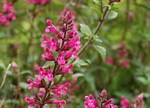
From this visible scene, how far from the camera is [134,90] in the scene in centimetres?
526

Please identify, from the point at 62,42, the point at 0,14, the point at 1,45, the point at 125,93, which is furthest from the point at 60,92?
the point at 1,45

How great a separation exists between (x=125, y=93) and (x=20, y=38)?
1.55 m

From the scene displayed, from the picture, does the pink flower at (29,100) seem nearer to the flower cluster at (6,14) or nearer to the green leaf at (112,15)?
the green leaf at (112,15)

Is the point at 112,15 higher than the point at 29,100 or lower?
higher

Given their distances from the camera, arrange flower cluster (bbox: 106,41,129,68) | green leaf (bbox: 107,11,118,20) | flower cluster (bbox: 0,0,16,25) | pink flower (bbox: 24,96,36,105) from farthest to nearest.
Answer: flower cluster (bbox: 106,41,129,68), flower cluster (bbox: 0,0,16,25), green leaf (bbox: 107,11,118,20), pink flower (bbox: 24,96,36,105)

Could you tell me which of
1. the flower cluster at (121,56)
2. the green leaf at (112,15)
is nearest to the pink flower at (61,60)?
the green leaf at (112,15)

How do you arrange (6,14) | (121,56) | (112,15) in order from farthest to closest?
(121,56) < (6,14) < (112,15)

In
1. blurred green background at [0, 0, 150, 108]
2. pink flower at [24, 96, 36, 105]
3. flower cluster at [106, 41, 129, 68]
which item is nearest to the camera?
pink flower at [24, 96, 36, 105]

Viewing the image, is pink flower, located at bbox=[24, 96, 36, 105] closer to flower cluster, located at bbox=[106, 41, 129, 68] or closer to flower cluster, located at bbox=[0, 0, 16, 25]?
flower cluster, located at bbox=[0, 0, 16, 25]

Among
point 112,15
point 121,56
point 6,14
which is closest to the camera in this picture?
point 112,15

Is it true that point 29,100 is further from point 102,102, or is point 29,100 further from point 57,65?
point 102,102

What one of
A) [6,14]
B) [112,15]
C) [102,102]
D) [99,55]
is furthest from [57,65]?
[99,55]

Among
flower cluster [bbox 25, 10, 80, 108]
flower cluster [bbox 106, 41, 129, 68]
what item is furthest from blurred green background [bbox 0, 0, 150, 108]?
flower cluster [bbox 25, 10, 80, 108]

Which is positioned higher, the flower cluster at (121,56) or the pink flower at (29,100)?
the pink flower at (29,100)
